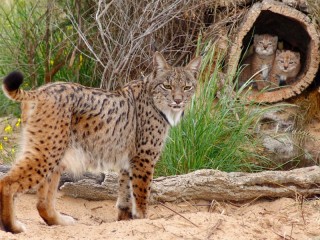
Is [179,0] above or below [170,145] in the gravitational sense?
above

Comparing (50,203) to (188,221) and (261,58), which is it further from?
(261,58)

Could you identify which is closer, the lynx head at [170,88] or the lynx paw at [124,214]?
the lynx head at [170,88]

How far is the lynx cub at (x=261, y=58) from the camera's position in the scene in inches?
385

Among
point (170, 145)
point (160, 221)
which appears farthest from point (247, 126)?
point (160, 221)

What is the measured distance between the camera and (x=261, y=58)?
10.1m

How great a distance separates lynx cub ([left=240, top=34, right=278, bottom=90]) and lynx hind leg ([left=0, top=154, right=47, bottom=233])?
4.90 m

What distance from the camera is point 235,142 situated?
278 inches

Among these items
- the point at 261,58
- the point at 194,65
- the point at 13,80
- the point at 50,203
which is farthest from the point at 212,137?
the point at 261,58

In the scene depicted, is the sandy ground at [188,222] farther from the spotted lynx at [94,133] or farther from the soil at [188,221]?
the spotted lynx at [94,133]

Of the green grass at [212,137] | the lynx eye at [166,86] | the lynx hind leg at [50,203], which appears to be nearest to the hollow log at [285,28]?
the green grass at [212,137]

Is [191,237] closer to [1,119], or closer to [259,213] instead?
[259,213]

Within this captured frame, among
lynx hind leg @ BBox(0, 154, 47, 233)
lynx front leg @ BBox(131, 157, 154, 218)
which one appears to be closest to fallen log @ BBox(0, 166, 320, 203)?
lynx front leg @ BBox(131, 157, 154, 218)

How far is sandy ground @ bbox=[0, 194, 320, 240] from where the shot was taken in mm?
5141

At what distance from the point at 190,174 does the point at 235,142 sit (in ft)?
3.03
